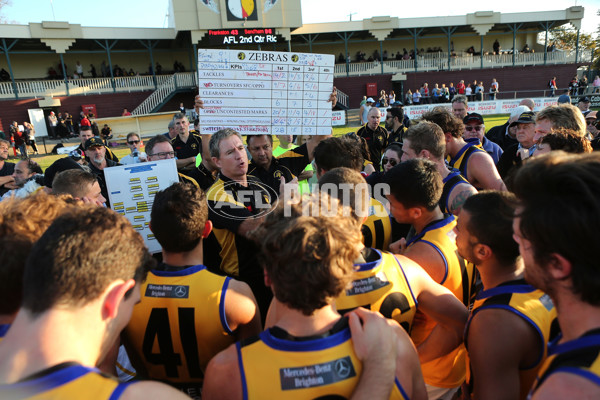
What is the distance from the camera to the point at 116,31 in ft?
99.4

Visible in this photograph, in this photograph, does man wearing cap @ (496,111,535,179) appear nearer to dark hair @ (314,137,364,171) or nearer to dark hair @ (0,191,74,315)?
dark hair @ (314,137,364,171)

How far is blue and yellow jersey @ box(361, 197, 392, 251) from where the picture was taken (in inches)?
125

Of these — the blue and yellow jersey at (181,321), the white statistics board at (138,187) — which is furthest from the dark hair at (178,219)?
the white statistics board at (138,187)

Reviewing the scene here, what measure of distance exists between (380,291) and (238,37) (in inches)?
1278

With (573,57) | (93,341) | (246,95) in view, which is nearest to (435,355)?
(93,341)

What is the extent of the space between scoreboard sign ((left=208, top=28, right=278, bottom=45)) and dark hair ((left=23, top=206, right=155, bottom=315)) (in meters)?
32.1

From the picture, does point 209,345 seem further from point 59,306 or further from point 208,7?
point 208,7

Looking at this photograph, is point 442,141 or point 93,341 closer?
point 93,341

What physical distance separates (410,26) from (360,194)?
3879 cm

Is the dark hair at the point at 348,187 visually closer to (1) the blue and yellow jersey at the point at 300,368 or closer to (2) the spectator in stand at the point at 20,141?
(1) the blue and yellow jersey at the point at 300,368

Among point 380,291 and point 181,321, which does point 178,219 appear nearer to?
point 181,321

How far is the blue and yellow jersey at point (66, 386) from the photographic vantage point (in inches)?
42.4

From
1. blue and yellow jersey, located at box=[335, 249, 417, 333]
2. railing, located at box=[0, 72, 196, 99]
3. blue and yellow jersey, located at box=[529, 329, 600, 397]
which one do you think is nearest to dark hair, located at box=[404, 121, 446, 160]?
blue and yellow jersey, located at box=[335, 249, 417, 333]

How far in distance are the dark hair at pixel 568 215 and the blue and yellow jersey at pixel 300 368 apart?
2.72 ft
